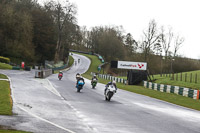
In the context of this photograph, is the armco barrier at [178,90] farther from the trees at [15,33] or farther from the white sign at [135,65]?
the trees at [15,33]

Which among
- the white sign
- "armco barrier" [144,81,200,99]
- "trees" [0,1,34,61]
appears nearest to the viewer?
"armco barrier" [144,81,200,99]

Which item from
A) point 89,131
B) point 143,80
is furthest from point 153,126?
point 143,80

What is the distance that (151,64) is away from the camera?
7319 centimetres

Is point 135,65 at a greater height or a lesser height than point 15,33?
lesser

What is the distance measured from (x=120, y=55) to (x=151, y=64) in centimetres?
2450

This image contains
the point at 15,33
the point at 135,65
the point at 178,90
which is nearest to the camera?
the point at 178,90

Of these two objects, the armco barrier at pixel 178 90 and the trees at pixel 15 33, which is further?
the trees at pixel 15 33

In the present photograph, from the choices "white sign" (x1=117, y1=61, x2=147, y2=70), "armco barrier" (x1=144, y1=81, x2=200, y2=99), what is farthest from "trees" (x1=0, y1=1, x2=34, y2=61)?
"armco barrier" (x1=144, y1=81, x2=200, y2=99)

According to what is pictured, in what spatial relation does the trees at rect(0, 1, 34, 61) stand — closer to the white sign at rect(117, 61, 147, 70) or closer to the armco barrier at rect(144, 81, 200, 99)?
the white sign at rect(117, 61, 147, 70)

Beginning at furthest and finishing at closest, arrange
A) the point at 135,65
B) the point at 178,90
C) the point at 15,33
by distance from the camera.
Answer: the point at 15,33, the point at 135,65, the point at 178,90

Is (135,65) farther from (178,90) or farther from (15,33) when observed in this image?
(15,33)

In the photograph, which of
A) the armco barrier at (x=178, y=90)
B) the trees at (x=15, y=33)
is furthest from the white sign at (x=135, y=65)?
the trees at (x=15, y=33)

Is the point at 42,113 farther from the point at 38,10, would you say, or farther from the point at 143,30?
the point at 38,10

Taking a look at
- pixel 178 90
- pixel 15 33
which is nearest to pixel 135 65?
pixel 178 90
